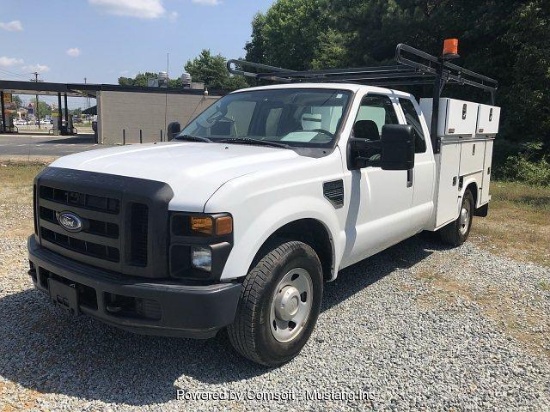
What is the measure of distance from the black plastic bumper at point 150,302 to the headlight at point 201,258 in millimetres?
118

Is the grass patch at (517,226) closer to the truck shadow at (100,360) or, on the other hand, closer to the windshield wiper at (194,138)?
the windshield wiper at (194,138)

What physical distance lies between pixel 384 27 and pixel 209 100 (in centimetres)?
1708

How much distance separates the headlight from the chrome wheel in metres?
0.57

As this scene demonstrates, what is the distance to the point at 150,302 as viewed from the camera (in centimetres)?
286

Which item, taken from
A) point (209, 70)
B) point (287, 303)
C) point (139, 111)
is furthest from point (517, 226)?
point (209, 70)

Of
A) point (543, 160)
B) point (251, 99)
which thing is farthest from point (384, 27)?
point (251, 99)

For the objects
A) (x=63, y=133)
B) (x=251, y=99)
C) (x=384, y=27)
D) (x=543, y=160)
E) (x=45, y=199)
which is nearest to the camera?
(x=45, y=199)

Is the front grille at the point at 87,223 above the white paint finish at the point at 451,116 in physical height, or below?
below

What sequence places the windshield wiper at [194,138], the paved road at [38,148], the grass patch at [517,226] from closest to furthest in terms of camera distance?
1. the windshield wiper at [194,138]
2. the grass patch at [517,226]
3. the paved road at [38,148]

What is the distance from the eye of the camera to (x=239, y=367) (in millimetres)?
3391

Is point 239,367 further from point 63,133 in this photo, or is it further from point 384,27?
point 63,133

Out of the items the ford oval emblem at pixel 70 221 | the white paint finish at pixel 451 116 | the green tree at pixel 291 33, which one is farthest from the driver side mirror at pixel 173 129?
the green tree at pixel 291 33

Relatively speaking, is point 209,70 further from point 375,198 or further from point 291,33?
point 375,198

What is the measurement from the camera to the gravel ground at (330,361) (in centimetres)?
304
